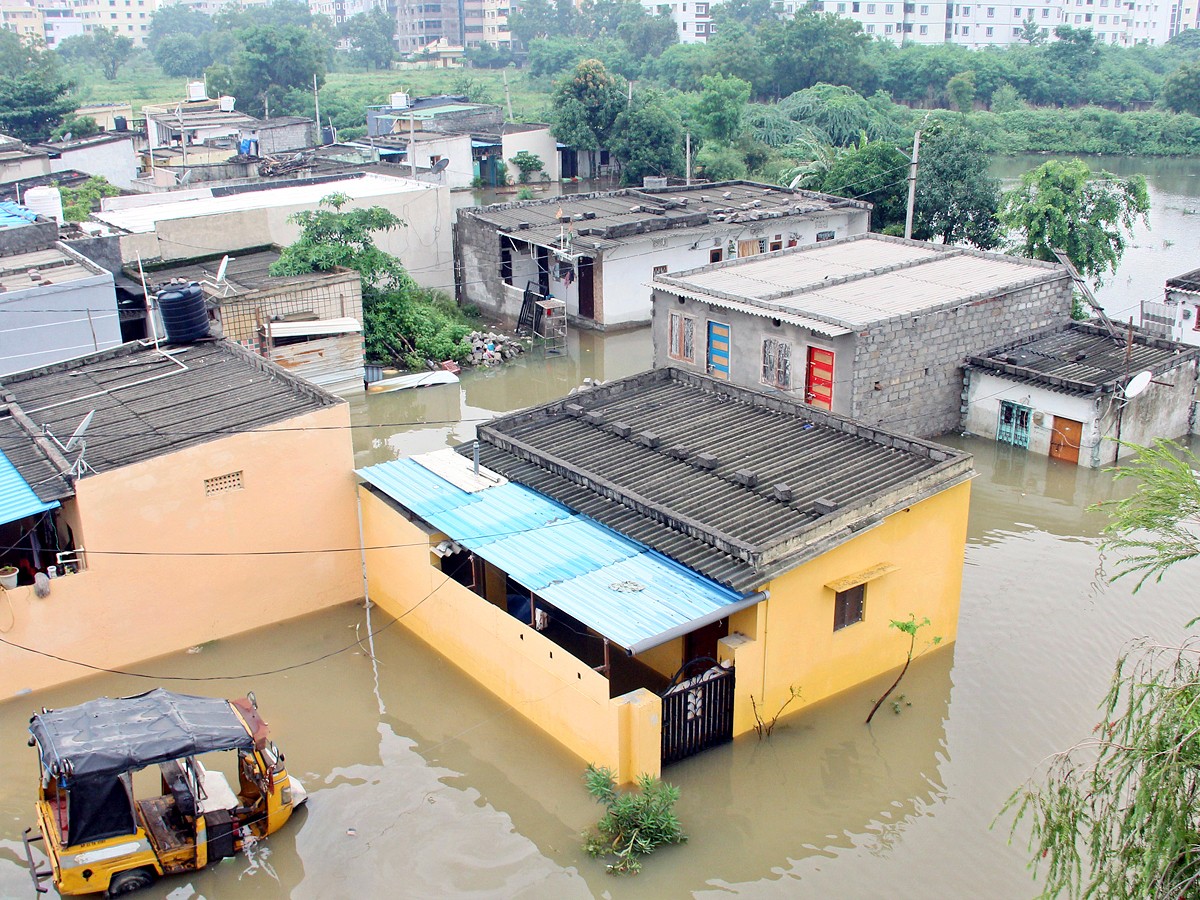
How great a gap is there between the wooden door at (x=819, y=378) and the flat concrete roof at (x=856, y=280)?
0.71m

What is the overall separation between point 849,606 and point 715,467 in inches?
97.7

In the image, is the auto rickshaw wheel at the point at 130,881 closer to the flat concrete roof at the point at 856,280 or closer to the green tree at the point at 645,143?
the flat concrete roof at the point at 856,280

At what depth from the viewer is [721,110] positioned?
1965 inches

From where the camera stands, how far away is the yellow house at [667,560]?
11.6m

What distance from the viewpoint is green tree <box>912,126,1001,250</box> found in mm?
31203

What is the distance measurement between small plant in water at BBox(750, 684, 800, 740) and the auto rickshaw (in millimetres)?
4730

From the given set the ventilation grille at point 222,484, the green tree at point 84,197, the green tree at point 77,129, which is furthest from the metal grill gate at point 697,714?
the green tree at point 77,129

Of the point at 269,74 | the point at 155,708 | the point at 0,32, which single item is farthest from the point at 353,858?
the point at 0,32

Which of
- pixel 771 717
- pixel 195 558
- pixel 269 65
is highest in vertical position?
pixel 269 65

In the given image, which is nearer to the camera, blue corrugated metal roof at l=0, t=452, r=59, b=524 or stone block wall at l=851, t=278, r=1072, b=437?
blue corrugated metal roof at l=0, t=452, r=59, b=524

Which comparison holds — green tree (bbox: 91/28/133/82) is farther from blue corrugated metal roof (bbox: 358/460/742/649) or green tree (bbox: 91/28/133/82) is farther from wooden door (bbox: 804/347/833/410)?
blue corrugated metal roof (bbox: 358/460/742/649)

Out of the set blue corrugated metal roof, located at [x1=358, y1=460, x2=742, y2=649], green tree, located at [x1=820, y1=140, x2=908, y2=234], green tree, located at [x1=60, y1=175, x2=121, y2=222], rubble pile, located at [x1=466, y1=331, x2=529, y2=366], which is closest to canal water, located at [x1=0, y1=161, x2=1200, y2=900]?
blue corrugated metal roof, located at [x1=358, y1=460, x2=742, y2=649]

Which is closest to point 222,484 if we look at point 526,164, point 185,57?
point 526,164

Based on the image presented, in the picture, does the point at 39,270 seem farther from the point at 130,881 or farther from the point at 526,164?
the point at 526,164
